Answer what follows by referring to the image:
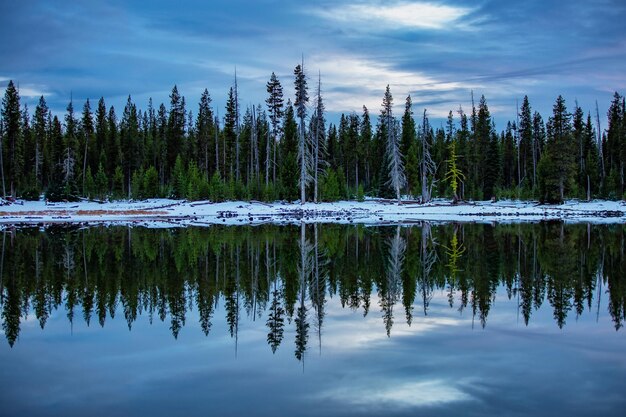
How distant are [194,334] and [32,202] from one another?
6323 cm

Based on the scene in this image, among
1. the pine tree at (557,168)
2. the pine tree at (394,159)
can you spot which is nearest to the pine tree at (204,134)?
the pine tree at (394,159)

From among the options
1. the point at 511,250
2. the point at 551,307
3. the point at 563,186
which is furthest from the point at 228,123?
the point at 551,307

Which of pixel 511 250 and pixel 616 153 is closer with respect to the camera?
pixel 511 250

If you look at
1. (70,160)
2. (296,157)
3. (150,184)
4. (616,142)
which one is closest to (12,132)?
(70,160)

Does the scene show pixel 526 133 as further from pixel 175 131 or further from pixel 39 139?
pixel 39 139

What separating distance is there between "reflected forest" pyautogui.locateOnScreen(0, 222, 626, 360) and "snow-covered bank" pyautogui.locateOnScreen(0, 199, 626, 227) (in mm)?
22355

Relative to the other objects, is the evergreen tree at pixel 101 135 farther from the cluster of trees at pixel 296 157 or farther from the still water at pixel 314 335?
the still water at pixel 314 335

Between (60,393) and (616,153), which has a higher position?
(616,153)

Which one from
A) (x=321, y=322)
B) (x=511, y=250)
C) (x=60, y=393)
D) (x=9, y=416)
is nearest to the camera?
(x=9, y=416)

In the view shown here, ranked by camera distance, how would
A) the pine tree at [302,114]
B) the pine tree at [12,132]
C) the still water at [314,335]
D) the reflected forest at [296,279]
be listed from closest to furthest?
1. the still water at [314,335]
2. the reflected forest at [296,279]
3. the pine tree at [302,114]
4. the pine tree at [12,132]

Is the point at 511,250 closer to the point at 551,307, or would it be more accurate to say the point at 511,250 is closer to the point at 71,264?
the point at 551,307

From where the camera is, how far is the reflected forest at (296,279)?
1234 cm

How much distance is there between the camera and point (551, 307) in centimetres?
1273

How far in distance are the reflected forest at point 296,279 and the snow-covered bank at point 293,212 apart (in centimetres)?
2235
